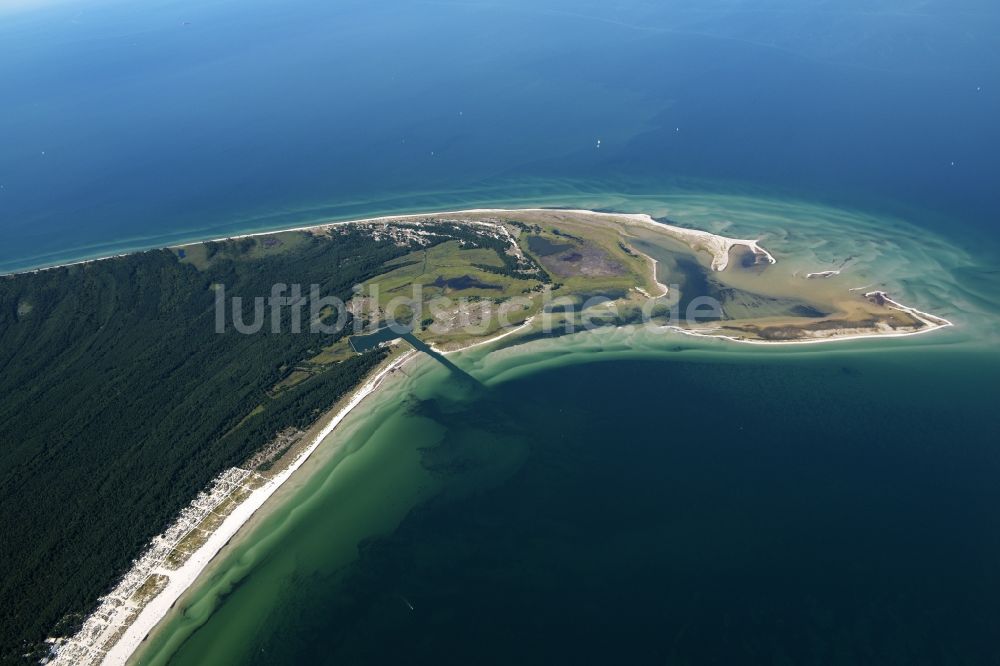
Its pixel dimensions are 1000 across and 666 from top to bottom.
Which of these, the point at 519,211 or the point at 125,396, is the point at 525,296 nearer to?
the point at 519,211

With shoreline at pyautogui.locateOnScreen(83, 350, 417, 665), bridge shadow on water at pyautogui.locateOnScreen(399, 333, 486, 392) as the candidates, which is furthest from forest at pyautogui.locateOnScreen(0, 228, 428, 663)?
bridge shadow on water at pyautogui.locateOnScreen(399, 333, 486, 392)

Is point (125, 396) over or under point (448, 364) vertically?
under

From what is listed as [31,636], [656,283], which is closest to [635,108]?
[656,283]

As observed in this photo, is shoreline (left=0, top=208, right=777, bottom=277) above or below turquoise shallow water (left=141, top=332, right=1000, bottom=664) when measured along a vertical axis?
above

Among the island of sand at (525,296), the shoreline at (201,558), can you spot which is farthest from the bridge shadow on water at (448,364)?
the shoreline at (201,558)

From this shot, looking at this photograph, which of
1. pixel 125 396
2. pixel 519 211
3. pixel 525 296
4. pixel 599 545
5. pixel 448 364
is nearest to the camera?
pixel 599 545

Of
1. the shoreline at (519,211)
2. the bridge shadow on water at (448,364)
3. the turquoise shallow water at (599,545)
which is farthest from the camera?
the shoreline at (519,211)

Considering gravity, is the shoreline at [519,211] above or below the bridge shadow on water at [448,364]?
above

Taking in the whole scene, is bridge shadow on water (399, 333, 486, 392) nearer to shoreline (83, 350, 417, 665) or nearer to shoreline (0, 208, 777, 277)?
shoreline (83, 350, 417, 665)

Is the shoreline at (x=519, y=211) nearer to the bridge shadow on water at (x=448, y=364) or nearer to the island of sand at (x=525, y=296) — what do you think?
the island of sand at (x=525, y=296)

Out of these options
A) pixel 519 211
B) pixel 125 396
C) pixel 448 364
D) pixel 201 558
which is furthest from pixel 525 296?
pixel 201 558

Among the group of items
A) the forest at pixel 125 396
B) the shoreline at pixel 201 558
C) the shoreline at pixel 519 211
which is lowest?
the shoreline at pixel 201 558

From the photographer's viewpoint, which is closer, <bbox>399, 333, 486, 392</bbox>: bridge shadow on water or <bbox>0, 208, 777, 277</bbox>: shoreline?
<bbox>399, 333, 486, 392</bbox>: bridge shadow on water

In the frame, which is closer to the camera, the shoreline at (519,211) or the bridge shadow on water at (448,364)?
the bridge shadow on water at (448,364)
